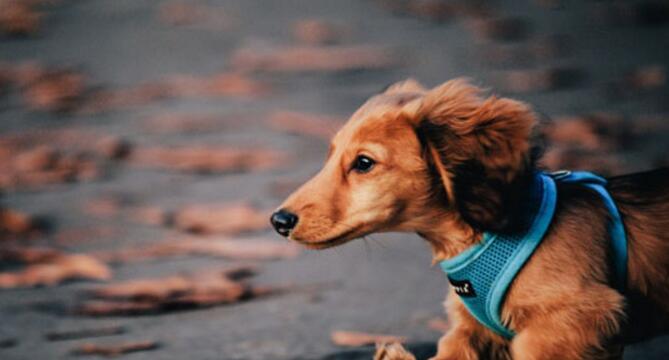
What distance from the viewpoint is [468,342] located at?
3.03 metres

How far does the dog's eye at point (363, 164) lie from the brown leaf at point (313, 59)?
528 cm

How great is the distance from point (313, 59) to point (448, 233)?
620 cm

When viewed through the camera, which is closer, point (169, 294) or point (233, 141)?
point (169, 294)

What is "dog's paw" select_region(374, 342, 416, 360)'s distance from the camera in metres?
3.15

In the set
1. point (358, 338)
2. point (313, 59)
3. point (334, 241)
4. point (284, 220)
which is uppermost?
point (313, 59)

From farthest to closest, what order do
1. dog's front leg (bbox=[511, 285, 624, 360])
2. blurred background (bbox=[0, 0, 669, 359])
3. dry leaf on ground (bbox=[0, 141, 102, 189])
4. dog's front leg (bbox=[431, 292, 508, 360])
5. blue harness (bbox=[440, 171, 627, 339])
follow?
dry leaf on ground (bbox=[0, 141, 102, 189]), blurred background (bbox=[0, 0, 669, 359]), dog's front leg (bbox=[431, 292, 508, 360]), blue harness (bbox=[440, 171, 627, 339]), dog's front leg (bbox=[511, 285, 624, 360])

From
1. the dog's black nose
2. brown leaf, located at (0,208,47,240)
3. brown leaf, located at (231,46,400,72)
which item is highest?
brown leaf, located at (231,46,400,72)

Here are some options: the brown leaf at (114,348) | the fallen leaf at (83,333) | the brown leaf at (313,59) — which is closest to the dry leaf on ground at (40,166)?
the brown leaf at (313,59)

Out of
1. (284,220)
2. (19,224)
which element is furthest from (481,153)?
(19,224)

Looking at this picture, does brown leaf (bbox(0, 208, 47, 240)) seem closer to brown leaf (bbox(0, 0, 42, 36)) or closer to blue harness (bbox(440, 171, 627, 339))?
blue harness (bbox(440, 171, 627, 339))

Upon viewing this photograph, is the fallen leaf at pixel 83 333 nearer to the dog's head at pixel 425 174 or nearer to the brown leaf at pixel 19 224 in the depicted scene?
the dog's head at pixel 425 174

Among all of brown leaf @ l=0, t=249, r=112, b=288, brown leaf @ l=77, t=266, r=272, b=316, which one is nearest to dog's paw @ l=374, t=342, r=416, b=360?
brown leaf @ l=77, t=266, r=272, b=316

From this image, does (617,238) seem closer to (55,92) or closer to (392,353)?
(392,353)

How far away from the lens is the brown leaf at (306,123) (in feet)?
22.9
